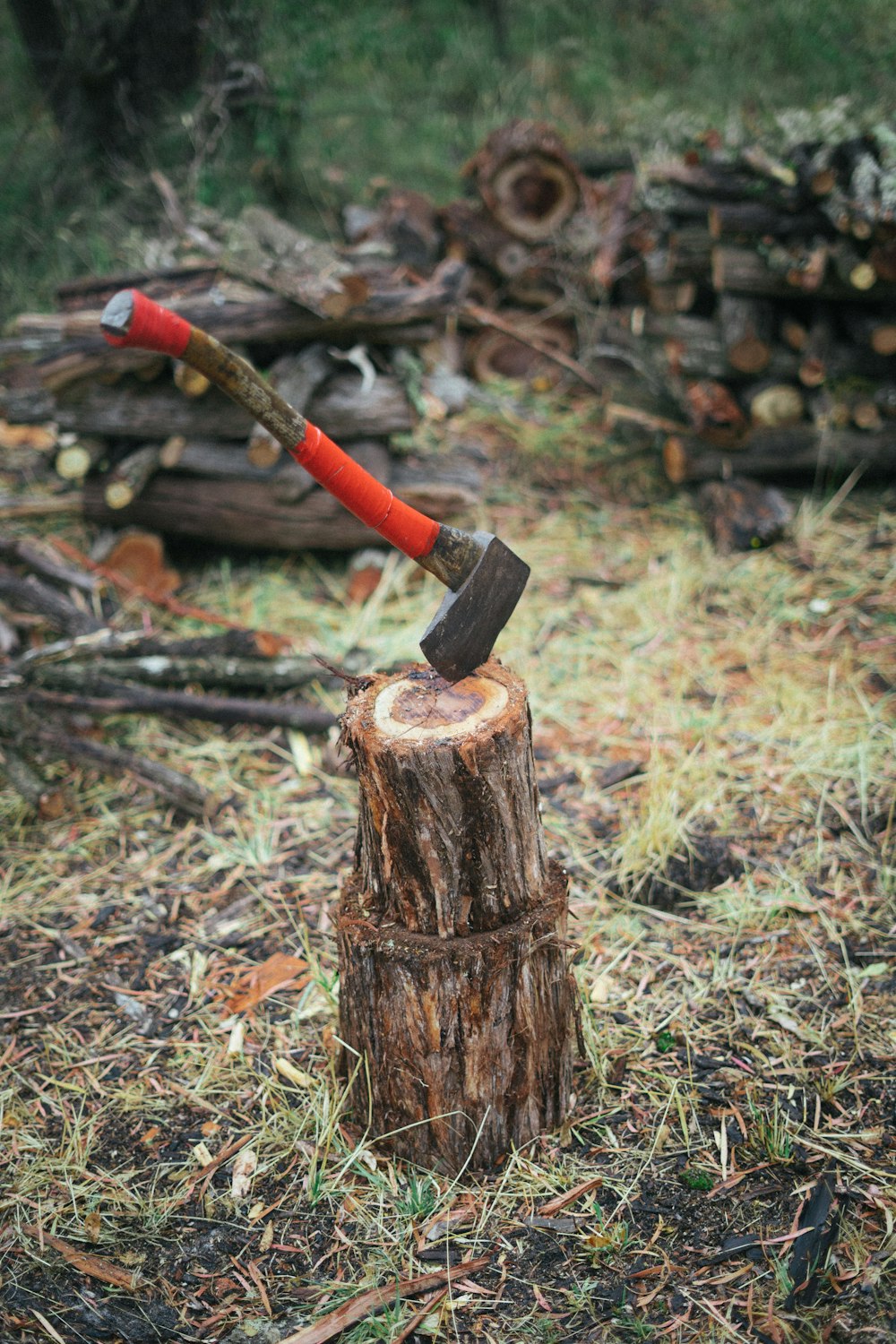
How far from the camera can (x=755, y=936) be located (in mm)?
3129

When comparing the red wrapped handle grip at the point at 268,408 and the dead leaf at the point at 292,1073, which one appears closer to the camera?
the red wrapped handle grip at the point at 268,408

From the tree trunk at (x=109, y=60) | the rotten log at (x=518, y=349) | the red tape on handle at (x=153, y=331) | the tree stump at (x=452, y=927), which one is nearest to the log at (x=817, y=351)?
the rotten log at (x=518, y=349)

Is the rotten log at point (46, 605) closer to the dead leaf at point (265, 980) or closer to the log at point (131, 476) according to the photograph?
the log at point (131, 476)

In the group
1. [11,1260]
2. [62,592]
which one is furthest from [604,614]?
[11,1260]

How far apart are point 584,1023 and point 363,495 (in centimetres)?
172

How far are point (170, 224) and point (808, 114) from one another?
15.0ft

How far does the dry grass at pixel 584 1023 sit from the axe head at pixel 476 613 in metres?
0.95

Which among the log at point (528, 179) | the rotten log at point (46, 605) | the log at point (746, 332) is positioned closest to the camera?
the rotten log at point (46, 605)

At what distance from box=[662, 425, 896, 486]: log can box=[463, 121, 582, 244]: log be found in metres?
2.86

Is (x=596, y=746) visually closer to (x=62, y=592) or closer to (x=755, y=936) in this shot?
(x=755, y=936)

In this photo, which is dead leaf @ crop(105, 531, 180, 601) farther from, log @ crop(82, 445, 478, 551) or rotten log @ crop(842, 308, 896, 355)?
rotten log @ crop(842, 308, 896, 355)

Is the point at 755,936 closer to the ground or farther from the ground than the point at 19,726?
closer to the ground

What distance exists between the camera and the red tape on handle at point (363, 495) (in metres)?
2.06

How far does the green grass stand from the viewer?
8.27 meters
